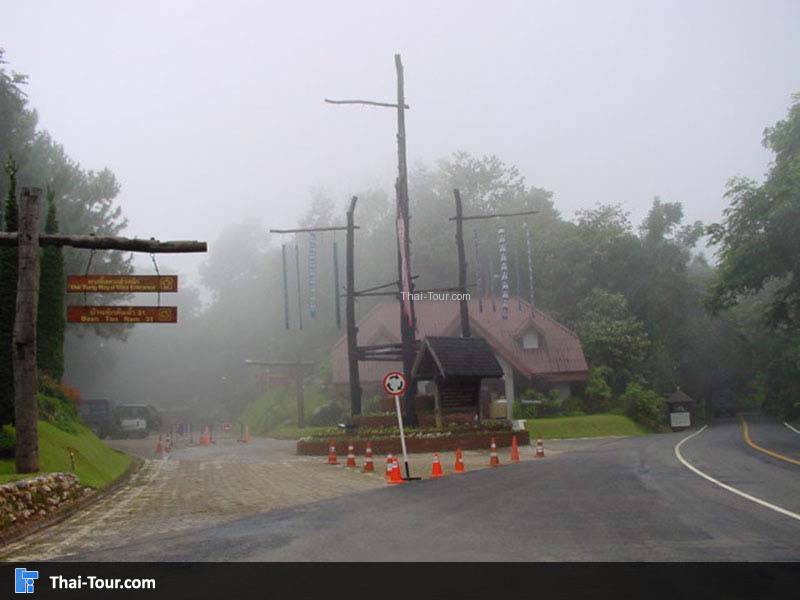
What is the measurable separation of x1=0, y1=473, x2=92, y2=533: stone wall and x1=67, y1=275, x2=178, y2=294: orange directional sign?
380 cm

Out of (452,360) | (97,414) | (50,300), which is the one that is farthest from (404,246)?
(97,414)

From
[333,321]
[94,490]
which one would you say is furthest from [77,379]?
[94,490]

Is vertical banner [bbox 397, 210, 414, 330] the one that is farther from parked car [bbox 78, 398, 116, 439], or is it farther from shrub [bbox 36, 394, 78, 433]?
parked car [bbox 78, 398, 116, 439]

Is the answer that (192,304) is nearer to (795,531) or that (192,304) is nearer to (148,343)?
(148,343)

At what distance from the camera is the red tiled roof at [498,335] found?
5059 cm

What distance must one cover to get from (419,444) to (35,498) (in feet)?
57.0

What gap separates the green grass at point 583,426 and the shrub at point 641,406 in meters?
1.68

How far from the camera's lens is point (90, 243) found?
17.4m

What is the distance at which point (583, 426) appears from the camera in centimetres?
4525

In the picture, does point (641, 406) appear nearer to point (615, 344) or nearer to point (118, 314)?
point (615, 344)

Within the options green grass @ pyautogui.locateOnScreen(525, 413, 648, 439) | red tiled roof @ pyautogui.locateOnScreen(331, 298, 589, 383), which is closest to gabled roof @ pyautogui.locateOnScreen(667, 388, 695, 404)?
green grass @ pyautogui.locateOnScreen(525, 413, 648, 439)

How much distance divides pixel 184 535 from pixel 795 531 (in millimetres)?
8025

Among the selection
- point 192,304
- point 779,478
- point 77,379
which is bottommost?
point 779,478
